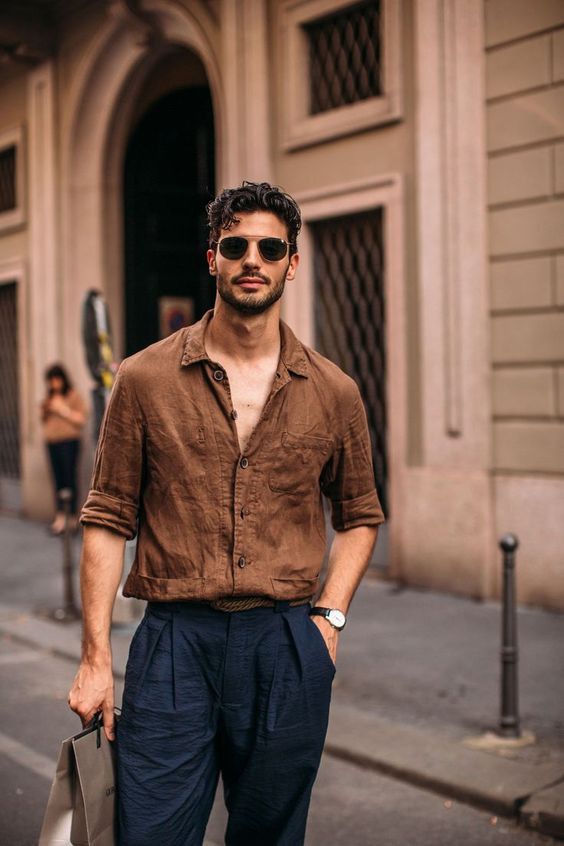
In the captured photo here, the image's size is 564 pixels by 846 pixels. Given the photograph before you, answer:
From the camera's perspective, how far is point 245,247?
8.57ft

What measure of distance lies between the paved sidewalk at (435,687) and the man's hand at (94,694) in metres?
2.45

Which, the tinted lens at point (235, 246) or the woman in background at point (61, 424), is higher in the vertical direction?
the tinted lens at point (235, 246)

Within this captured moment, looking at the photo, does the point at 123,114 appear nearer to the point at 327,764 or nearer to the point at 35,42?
the point at 35,42

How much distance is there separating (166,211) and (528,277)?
7.24 metres

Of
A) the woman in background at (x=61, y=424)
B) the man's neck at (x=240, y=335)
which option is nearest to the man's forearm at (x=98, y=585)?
the man's neck at (x=240, y=335)

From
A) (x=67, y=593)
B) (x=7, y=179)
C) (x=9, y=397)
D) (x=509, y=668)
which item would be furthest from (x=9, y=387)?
(x=509, y=668)

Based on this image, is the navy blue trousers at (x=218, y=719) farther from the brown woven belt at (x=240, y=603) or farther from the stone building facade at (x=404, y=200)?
the stone building facade at (x=404, y=200)

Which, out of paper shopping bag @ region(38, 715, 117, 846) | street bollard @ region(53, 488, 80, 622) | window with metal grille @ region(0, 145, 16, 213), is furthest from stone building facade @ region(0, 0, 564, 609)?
paper shopping bag @ region(38, 715, 117, 846)

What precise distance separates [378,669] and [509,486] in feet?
7.72

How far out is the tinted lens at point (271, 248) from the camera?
2615 mm

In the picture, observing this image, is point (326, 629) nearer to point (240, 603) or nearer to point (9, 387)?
point (240, 603)

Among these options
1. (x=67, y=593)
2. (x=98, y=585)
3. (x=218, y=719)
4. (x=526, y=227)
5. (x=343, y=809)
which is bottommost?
(x=343, y=809)

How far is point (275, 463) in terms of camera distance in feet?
8.73

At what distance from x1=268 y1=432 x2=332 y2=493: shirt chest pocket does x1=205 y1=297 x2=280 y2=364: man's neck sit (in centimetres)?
22
